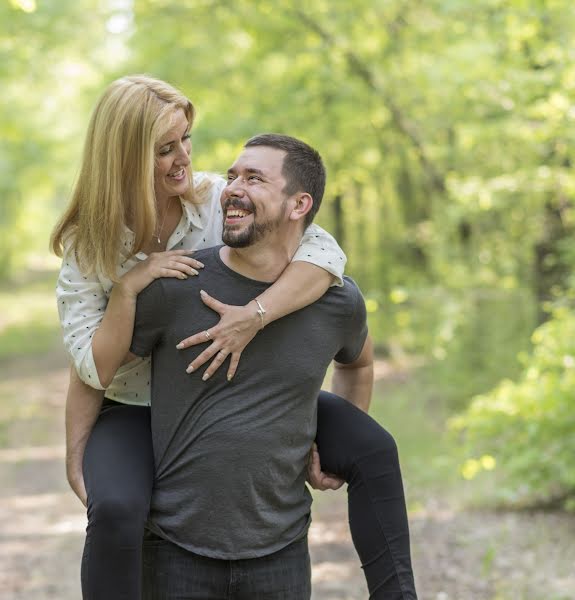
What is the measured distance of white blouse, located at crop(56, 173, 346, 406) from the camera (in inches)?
103

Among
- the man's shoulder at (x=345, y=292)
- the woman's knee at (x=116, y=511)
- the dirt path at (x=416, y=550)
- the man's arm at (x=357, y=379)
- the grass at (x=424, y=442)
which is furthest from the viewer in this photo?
the grass at (x=424, y=442)

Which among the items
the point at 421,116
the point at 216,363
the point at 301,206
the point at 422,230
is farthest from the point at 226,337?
the point at 422,230

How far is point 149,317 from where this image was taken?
2.58 m

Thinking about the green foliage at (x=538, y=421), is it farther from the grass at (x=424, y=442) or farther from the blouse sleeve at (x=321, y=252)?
the blouse sleeve at (x=321, y=252)

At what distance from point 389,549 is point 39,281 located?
110 feet

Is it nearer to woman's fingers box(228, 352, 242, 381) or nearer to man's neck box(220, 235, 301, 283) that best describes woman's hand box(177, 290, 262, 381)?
woman's fingers box(228, 352, 242, 381)

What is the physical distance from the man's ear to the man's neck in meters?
0.09

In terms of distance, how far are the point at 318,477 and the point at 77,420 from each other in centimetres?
70

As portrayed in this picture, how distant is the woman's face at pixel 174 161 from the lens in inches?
104

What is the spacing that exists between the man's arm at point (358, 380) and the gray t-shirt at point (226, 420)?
0.28 m

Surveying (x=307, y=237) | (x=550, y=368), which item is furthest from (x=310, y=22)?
(x=307, y=237)

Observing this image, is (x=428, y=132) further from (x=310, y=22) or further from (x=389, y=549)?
(x=389, y=549)

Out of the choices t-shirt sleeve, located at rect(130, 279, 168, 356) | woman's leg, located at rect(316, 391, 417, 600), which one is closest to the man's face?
t-shirt sleeve, located at rect(130, 279, 168, 356)

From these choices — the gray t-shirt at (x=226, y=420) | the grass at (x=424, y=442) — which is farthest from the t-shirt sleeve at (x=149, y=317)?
the grass at (x=424, y=442)
